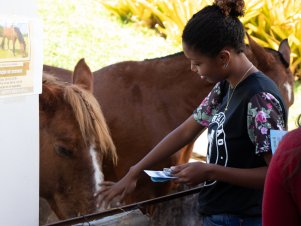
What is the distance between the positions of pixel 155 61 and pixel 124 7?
1.38 feet

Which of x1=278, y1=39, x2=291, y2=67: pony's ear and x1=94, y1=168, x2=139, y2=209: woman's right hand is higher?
x1=278, y1=39, x2=291, y2=67: pony's ear

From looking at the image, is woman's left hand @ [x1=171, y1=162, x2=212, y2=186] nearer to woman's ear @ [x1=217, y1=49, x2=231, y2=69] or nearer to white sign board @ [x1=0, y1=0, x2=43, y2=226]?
woman's ear @ [x1=217, y1=49, x2=231, y2=69]

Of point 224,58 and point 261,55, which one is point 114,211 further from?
point 261,55

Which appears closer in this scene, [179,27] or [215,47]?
[215,47]

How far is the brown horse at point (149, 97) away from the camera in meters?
2.95

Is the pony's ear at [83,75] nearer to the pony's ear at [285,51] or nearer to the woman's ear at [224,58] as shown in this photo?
the woman's ear at [224,58]

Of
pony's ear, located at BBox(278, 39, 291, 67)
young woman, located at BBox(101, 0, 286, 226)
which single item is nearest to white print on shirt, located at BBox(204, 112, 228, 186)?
young woman, located at BBox(101, 0, 286, 226)

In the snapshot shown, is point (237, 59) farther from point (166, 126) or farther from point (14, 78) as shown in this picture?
point (166, 126)

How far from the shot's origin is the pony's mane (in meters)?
2.59

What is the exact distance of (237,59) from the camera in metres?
2.01

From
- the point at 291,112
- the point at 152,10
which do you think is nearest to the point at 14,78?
the point at 152,10

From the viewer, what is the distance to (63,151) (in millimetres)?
2672

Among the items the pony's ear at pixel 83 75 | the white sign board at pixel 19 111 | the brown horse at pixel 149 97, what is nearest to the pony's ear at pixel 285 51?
the brown horse at pixel 149 97

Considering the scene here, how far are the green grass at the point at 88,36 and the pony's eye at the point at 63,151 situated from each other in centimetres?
43
